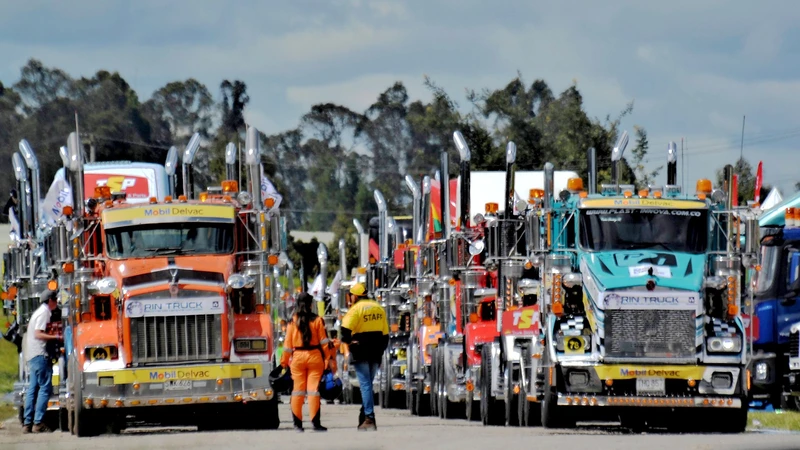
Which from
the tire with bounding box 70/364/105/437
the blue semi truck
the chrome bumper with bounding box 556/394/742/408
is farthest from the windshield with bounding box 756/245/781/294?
the tire with bounding box 70/364/105/437

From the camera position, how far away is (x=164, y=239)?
827 inches

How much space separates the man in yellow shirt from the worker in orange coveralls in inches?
17.2

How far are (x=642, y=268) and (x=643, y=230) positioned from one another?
26.9 inches

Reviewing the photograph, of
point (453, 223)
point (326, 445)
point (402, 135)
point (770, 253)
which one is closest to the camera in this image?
point (326, 445)

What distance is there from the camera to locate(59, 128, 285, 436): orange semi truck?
20.0 m

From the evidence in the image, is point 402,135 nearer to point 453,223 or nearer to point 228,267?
point 453,223

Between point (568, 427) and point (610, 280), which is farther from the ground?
point (610, 280)

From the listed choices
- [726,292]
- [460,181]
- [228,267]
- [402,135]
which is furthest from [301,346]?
[402,135]

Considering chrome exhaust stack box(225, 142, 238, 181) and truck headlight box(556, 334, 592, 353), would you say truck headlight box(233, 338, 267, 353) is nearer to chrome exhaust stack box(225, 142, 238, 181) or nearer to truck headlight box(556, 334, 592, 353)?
truck headlight box(556, 334, 592, 353)

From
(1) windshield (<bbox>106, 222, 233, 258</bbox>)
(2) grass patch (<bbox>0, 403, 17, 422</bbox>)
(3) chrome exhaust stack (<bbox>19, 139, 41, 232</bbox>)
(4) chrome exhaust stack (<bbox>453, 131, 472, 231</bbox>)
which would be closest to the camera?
(1) windshield (<bbox>106, 222, 233, 258</bbox>)

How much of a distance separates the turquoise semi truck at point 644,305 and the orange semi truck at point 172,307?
11.8 feet

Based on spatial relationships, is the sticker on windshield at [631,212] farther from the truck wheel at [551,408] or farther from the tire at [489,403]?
the tire at [489,403]

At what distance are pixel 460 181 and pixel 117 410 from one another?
777cm

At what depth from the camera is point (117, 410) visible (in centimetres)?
2017
